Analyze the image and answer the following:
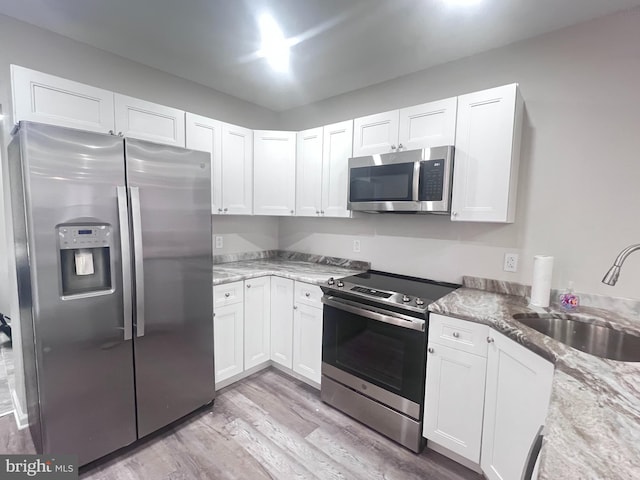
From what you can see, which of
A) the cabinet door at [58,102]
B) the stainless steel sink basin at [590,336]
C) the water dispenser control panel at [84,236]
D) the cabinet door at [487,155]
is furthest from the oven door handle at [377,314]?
the cabinet door at [58,102]

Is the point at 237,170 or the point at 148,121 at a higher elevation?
the point at 148,121

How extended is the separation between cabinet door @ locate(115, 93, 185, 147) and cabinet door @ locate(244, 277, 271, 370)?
51.5 inches

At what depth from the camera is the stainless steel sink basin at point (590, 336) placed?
148 cm

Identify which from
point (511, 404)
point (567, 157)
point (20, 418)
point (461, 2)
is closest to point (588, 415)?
point (511, 404)

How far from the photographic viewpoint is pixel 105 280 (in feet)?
5.52

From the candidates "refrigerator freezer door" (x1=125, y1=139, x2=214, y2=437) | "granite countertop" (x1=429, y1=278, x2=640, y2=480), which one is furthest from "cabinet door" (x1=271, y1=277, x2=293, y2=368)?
"granite countertop" (x1=429, y1=278, x2=640, y2=480)

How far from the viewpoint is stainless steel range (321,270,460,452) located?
185cm

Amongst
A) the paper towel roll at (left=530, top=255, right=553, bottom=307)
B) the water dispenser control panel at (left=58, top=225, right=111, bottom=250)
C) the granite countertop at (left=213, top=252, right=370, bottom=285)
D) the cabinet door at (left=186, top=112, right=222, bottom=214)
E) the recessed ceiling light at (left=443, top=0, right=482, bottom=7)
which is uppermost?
the recessed ceiling light at (left=443, top=0, right=482, bottom=7)

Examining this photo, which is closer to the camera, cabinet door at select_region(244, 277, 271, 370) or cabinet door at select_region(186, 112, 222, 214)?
cabinet door at select_region(186, 112, 222, 214)

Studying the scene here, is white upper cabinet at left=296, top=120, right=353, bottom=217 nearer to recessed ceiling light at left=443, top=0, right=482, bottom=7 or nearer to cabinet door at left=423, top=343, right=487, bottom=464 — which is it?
recessed ceiling light at left=443, top=0, right=482, bottom=7

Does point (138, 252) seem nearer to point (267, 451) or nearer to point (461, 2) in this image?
point (267, 451)

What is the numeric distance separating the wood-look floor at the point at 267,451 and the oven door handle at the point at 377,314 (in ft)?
2.71

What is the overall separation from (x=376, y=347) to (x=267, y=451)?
0.95 metres

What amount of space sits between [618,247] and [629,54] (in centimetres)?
108
